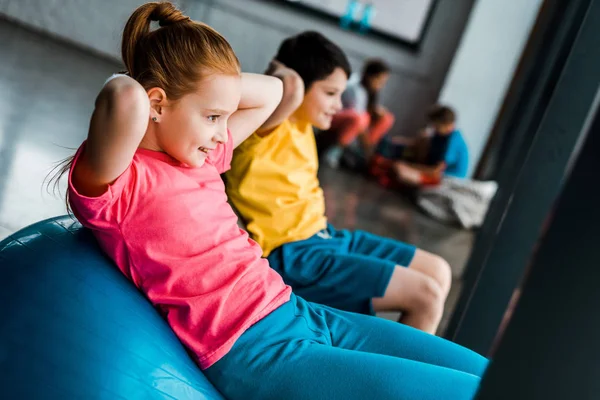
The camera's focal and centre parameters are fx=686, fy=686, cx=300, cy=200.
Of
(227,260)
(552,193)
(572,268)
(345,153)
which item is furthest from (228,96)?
(345,153)

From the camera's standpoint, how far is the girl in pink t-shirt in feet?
4.13

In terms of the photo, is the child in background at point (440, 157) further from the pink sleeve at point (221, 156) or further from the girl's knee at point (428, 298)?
the pink sleeve at point (221, 156)

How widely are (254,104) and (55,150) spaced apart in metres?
2.11

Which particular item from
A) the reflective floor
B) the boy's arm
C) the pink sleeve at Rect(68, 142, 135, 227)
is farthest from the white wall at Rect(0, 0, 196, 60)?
the pink sleeve at Rect(68, 142, 135, 227)

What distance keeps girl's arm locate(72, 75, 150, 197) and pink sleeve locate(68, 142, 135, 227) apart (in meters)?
0.02

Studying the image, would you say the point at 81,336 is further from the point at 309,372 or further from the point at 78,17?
the point at 78,17

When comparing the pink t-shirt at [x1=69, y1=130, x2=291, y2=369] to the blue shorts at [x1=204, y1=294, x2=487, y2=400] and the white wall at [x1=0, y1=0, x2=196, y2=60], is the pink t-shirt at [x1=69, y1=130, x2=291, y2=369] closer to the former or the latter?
the blue shorts at [x1=204, y1=294, x2=487, y2=400]

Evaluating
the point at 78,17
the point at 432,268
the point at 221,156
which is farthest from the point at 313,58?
the point at 78,17

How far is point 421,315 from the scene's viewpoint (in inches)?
76.7

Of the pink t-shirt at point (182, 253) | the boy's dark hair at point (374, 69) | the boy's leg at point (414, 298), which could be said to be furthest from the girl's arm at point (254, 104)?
the boy's dark hair at point (374, 69)

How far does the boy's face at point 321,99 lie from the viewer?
2.03 meters

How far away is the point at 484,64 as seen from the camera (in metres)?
7.40

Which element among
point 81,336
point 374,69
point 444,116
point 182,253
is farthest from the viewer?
point 374,69

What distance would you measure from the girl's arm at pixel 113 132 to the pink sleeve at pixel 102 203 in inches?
0.7
